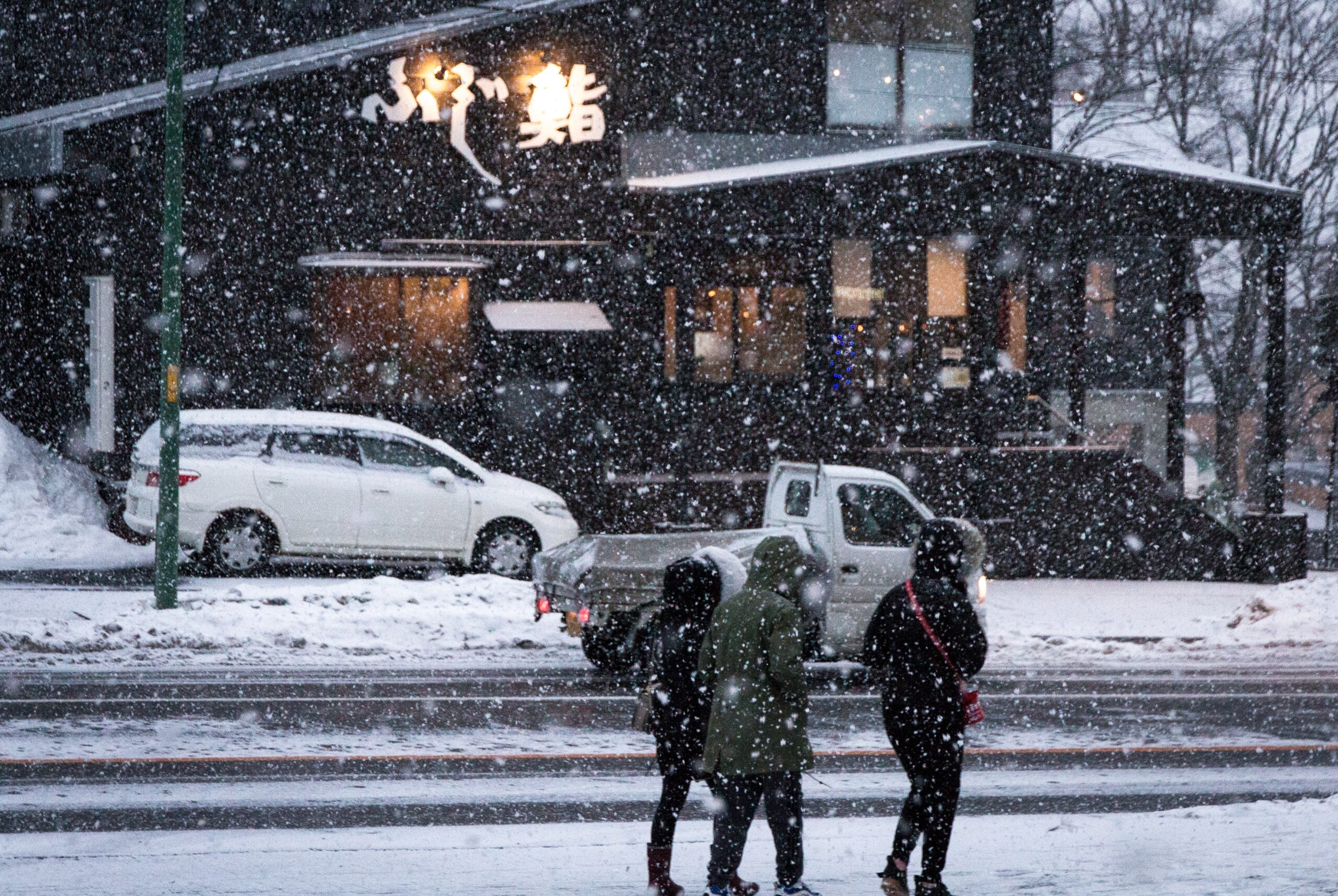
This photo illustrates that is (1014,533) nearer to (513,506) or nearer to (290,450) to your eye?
(513,506)

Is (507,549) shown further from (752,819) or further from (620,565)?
(752,819)

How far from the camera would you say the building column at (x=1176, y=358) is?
74.7 feet

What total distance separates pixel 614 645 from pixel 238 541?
23.3 ft

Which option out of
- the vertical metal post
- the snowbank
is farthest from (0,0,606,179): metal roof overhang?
the snowbank

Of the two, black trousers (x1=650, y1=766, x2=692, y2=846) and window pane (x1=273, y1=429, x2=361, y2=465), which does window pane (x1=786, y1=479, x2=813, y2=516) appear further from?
window pane (x1=273, y1=429, x2=361, y2=465)

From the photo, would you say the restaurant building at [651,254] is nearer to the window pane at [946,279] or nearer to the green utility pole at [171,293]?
the window pane at [946,279]

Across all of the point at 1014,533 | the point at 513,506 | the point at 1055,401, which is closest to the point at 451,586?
the point at 513,506

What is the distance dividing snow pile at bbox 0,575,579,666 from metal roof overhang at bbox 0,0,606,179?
8667mm

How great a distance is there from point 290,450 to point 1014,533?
31.8 feet

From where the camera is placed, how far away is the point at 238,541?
58.8 ft

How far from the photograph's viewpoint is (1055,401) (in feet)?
106

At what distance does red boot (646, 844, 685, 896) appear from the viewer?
603 cm

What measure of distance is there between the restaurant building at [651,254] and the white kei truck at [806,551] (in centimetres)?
764

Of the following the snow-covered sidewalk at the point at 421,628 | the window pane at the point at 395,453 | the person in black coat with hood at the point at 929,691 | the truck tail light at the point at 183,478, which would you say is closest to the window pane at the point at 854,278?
the snow-covered sidewalk at the point at 421,628
